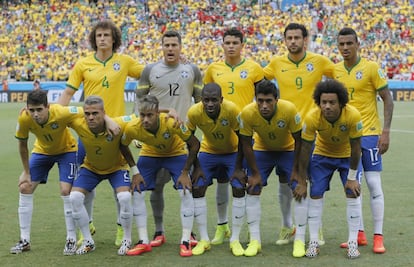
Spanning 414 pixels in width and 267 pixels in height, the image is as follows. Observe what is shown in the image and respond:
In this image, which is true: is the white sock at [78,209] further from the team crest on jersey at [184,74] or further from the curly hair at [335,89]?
the curly hair at [335,89]

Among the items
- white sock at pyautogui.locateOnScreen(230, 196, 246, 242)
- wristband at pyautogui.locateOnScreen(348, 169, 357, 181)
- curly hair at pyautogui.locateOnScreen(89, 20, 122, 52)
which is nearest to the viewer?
wristband at pyautogui.locateOnScreen(348, 169, 357, 181)

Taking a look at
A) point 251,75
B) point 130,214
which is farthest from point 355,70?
point 130,214

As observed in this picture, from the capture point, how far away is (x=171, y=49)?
8180mm

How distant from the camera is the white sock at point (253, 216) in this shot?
7.67 m

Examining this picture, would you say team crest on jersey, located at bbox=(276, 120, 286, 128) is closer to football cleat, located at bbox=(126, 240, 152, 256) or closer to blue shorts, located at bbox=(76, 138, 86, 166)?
football cleat, located at bbox=(126, 240, 152, 256)

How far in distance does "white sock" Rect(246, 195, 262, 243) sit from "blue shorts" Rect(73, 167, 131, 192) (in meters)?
1.30

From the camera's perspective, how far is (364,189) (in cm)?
1158

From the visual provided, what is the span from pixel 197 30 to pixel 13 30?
11.2 meters

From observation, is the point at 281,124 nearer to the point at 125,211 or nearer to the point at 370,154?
the point at 370,154

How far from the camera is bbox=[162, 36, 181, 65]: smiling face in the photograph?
813 centimetres

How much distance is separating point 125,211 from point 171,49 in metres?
1.90

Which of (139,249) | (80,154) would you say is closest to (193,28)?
(80,154)

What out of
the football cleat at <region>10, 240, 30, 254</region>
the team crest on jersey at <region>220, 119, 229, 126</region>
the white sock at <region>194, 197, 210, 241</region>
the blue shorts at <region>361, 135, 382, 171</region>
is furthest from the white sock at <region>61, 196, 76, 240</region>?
the blue shorts at <region>361, 135, 382, 171</region>

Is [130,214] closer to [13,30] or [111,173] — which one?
[111,173]
